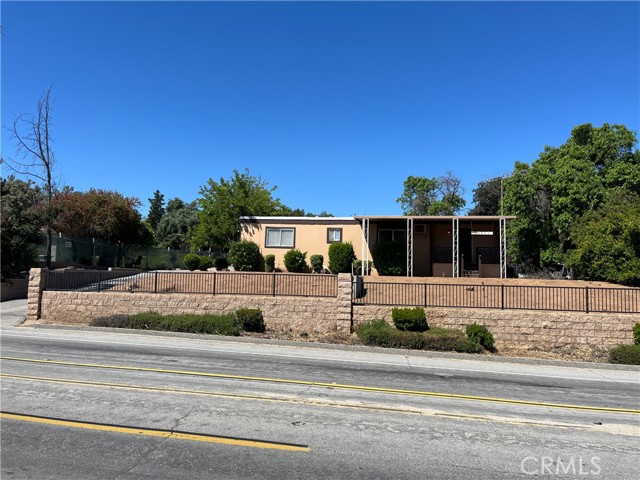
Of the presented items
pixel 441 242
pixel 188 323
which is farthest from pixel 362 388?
pixel 441 242

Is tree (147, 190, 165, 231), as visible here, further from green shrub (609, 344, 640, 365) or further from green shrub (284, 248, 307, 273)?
green shrub (609, 344, 640, 365)

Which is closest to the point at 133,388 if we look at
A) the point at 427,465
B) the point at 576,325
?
the point at 427,465

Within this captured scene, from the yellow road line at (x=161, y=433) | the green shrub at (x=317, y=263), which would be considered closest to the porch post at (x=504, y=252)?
the green shrub at (x=317, y=263)

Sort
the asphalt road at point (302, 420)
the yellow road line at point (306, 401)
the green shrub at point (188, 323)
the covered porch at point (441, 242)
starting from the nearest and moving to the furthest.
A: the asphalt road at point (302, 420), the yellow road line at point (306, 401), the green shrub at point (188, 323), the covered porch at point (441, 242)

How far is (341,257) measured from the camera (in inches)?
971

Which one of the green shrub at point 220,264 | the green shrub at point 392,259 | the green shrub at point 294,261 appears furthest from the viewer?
the green shrub at point 220,264

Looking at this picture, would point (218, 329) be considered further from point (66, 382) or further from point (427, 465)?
point (427, 465)

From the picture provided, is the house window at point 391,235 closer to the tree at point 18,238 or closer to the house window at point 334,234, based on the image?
the house window at point 334,234

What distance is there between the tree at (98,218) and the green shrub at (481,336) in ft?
88.2

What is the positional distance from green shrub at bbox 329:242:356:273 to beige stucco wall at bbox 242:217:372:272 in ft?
3.14

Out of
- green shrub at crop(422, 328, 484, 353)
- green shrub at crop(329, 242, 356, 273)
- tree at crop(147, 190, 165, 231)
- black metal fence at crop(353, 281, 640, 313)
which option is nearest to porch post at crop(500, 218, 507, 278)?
black metal fence at crop(353, 281, 640, 313)

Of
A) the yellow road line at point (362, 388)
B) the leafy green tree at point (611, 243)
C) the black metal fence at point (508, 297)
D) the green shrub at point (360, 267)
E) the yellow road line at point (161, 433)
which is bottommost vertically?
the yellow road line at point (362, 388)

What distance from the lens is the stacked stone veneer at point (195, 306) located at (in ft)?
52.9

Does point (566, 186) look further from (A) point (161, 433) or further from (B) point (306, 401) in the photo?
(A) point (161, 433)
